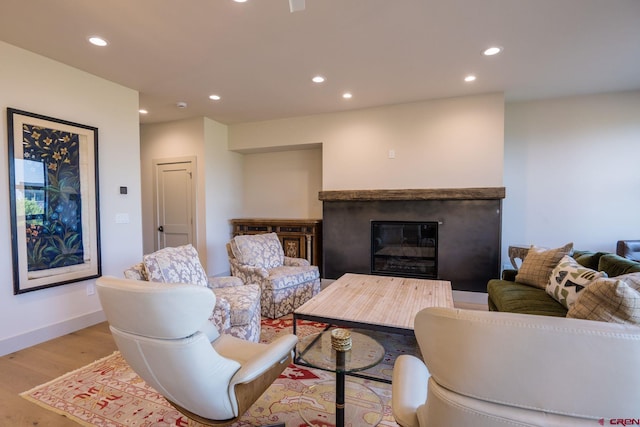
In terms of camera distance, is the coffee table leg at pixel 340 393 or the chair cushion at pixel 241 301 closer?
the coffee table leg at pixel 340 393

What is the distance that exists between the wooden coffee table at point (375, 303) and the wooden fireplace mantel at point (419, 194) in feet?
4.70

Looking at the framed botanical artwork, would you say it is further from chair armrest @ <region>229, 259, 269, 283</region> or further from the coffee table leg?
the coffee table leg

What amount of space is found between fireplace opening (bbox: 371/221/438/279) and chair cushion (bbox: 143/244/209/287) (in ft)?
8.82

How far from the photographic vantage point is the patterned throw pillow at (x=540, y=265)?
2.69 meters

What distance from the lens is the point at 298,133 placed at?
4941mm

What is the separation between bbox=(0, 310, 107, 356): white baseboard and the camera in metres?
2.61

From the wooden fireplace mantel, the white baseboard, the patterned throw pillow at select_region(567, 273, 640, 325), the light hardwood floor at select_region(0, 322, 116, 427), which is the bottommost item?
the light hardwood floor at select_region(0, 322, 116, 427)

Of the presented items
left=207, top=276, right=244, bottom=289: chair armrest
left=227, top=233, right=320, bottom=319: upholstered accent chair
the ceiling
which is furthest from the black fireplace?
left=207, top=276, right=244, bottom=289: chair armrest

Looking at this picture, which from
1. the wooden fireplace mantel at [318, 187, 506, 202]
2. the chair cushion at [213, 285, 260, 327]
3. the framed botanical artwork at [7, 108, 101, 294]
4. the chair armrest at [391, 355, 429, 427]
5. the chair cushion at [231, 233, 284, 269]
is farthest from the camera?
the wooden fireplace mantel at [318, 187, 506, 202]

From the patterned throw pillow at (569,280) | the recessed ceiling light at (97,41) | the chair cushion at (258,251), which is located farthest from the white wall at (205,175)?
the patterned throw pillow at (569,280)

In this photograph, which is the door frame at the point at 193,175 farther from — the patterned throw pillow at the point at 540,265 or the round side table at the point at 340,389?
the patterned throw pillow at the point at 540,265

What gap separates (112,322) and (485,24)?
10.5ft

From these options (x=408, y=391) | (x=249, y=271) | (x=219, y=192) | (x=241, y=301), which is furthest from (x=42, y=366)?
(x=219, y=192)

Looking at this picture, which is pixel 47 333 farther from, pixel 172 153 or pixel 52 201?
pixel 172 153
